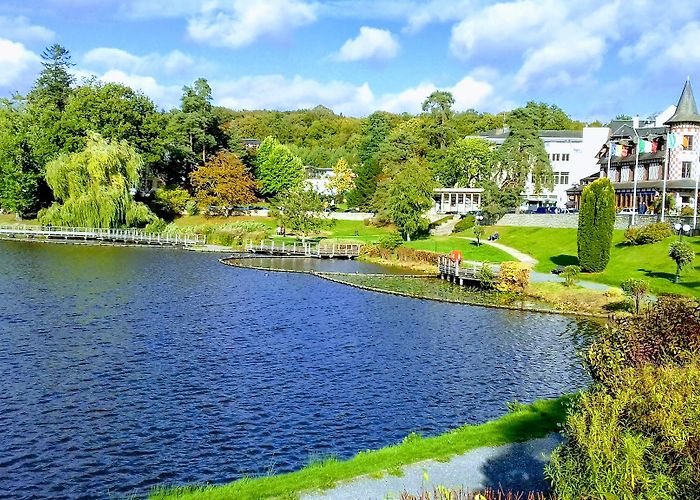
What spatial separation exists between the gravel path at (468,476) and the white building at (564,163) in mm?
86537

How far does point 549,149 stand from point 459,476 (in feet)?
306

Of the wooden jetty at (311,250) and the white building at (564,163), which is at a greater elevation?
the white building at (564,163)

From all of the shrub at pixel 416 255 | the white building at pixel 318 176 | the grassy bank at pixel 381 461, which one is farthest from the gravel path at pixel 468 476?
the white building at pixel 318 176

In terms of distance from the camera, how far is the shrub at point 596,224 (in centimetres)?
4650

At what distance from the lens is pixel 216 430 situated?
2000 centimetres

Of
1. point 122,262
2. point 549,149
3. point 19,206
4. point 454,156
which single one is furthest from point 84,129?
point 549,149

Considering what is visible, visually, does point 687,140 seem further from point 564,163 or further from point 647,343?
point 647,343

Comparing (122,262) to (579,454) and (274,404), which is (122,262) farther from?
(579,454)

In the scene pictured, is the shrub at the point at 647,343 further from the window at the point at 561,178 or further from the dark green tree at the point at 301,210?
the window at the point at 561,178

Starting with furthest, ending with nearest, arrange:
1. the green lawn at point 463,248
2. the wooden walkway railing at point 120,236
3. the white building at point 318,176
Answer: the white building at point 318,176 < the wooden walkway railing at point 120,236 < the green lawn at point 463,248

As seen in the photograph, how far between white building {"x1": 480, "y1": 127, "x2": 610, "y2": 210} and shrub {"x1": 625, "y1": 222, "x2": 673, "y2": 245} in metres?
45.0

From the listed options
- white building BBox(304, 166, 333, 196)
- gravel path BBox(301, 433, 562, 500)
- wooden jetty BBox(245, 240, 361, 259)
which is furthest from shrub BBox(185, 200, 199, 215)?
gravel path BBox(301, 433, 562, 500)

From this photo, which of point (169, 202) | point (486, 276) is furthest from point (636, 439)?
point (169, 202)

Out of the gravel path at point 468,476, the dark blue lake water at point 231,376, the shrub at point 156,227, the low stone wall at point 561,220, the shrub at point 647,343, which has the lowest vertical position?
the dark blue lake water at point 231,376
